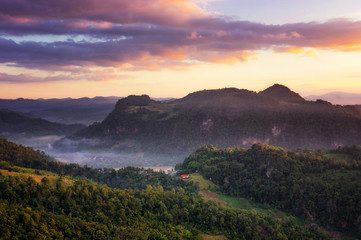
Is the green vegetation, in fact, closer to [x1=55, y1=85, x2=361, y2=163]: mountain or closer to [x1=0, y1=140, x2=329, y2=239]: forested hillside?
[x1=0, y1=140, x2=329, y2=239]: forested hillside

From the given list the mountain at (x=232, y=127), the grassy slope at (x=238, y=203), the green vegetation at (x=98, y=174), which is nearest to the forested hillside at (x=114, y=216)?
the grassy slope at (x=238, y=203)

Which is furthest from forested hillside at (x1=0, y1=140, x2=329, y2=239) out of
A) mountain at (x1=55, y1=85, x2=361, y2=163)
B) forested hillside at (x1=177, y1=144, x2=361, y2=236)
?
mountain at (x1=55, y1=85, x2=361, y2=163)

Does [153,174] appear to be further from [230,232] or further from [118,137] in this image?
[118,137]

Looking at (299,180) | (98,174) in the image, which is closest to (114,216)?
(98,174)

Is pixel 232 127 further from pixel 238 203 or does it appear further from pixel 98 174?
pixel 98 174

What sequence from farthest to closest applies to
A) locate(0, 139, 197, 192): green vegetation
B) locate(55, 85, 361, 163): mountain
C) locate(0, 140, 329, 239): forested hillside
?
locate(55, 85, 361, 163): mountain → locate(0, 139, 197, 192): green vegetation → locate(0, 140, 329, 239): forested hillside

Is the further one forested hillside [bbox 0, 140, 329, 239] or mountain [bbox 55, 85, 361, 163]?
mountain [bbox 55, 85, 361, 163]

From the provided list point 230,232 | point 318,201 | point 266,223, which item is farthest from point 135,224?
point 318,201

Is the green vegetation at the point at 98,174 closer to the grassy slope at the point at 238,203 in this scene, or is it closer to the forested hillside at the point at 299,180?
the grassy slope at the point at 238,203
